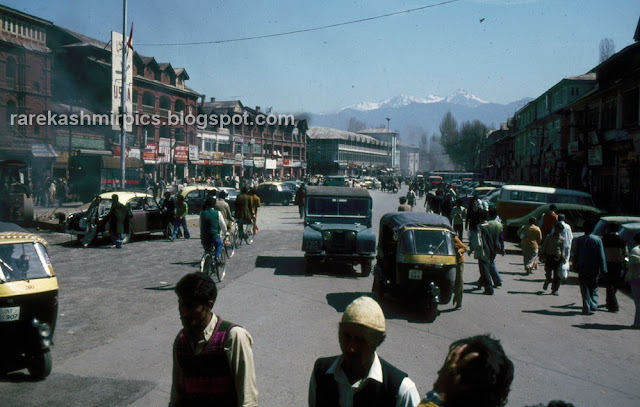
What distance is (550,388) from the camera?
6.27 m

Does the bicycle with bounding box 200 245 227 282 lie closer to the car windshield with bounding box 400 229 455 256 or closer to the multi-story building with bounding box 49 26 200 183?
the car windshield with bounding box 400 229 455 256

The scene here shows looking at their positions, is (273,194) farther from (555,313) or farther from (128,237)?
(555,313)

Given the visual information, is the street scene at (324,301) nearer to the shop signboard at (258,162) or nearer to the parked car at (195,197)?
the parked car at (195,197)

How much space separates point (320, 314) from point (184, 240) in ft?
38.9

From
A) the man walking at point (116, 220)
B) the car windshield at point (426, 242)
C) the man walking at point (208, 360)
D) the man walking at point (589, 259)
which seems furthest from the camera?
the man walking at point (116, 220)

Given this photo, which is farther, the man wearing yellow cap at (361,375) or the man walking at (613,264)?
the man walking at (613,264)

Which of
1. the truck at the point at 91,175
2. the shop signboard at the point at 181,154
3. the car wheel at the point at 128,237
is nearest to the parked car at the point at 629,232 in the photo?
the car wheel at the point at 128,237

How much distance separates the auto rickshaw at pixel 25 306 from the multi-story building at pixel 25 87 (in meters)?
33.6

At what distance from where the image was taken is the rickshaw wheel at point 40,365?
621 centimetres

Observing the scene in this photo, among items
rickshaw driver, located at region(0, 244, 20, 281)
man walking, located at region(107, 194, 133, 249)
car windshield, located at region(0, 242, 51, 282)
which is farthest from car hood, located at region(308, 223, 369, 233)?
rickshaw driver, located at region(0, 244, 20, 281)

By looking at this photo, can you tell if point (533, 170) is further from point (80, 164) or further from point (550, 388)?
point (550, 388)

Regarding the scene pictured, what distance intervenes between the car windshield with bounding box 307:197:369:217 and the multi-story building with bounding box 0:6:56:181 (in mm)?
28455

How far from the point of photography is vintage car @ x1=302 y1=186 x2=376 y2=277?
530 inches

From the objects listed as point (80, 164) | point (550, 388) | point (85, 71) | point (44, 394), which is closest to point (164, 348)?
point (44, 394)
